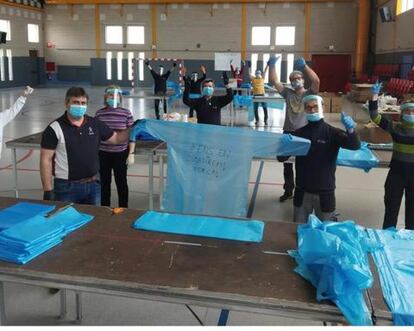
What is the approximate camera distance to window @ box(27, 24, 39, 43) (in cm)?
2377

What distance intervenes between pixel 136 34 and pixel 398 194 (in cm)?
2167

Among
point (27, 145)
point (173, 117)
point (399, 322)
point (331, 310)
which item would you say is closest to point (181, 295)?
point (331, 310)

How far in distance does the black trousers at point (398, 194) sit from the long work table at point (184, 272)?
1.77 meters

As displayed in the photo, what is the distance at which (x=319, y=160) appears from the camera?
139 inches

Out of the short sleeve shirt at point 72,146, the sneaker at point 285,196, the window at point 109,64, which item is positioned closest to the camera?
the short sleeve shirt at point 72,146

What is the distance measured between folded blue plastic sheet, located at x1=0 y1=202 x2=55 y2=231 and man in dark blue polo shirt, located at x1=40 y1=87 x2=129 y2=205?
1.74ft

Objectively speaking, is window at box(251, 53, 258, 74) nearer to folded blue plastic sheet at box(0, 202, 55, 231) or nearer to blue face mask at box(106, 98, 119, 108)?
blue face mask at box(106, 98, 119, 108)

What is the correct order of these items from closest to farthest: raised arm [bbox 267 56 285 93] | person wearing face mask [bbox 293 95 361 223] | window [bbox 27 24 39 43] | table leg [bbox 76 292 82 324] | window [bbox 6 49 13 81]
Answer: table leg [bbox 76 292 82 324] < person wearing face mask [bbox 293 95 361 223] < raised arm [bbox 267 56 285 93] < window [bbox 6 49 13 81] < window [bbox 27 24 39 43]

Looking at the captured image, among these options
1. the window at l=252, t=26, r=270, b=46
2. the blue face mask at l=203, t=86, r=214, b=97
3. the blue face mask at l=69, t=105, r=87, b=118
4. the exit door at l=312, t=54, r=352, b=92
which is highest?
the window at l=252, t=26, r=270, b=46

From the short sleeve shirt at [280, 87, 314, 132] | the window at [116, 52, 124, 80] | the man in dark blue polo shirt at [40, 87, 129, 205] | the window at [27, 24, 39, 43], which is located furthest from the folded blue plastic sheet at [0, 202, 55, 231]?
the window at [27, 24, 39, 43]

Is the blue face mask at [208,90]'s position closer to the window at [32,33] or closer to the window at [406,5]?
the window at [406,5]

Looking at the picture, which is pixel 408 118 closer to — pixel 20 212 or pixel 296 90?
pixel 296 90

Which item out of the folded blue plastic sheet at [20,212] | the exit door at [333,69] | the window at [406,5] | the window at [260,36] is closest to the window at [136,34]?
the window at [260,36]

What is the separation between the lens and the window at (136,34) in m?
23.5
